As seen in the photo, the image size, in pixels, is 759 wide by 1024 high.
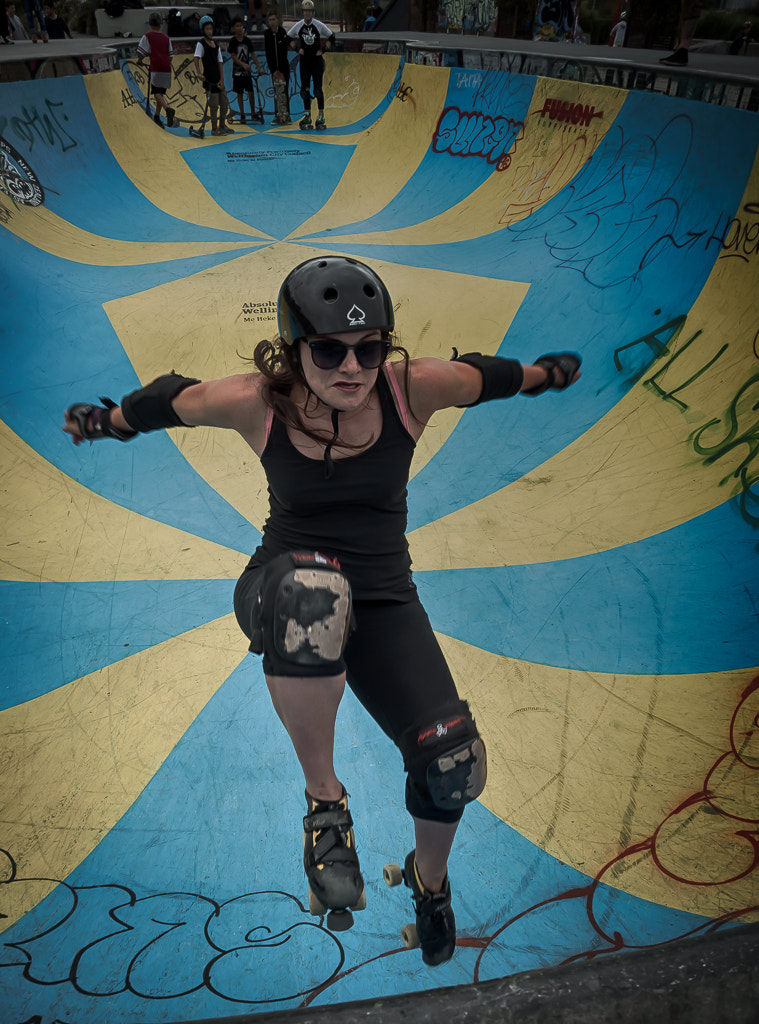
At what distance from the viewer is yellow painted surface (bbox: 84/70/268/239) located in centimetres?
977

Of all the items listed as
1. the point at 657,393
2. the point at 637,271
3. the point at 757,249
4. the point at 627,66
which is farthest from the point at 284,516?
the point at 627,66

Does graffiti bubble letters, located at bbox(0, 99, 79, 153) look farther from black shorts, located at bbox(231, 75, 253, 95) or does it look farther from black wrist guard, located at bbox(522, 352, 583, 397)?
black wrist guard, located at bbox(522, 352, 583, 397)

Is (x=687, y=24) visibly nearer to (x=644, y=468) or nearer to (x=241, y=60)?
(x=644, y=468)

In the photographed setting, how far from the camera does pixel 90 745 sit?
3.61 meters

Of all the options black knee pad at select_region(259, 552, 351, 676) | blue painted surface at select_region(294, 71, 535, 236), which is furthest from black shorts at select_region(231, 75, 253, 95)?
black knee pad at select_region(259, 552, 351, 676)

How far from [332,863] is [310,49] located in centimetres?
1554

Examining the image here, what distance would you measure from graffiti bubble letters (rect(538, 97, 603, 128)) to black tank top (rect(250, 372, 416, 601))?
23.2 feet

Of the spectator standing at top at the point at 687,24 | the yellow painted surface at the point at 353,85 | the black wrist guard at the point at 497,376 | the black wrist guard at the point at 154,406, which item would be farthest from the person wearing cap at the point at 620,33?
the black wrist guard at the point at 154,406

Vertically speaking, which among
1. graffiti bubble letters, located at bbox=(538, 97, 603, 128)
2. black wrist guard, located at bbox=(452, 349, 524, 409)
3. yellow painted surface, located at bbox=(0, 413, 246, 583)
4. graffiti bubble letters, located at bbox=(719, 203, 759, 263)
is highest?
graffiti bubble letters, located at bbox=(538, 97, 603, 128)

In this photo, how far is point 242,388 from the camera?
2.61 meters

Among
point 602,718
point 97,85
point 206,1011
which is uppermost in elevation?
point 97,85

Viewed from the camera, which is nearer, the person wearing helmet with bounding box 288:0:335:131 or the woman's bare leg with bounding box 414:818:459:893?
the woman's bare leg with bounding box 414:818:459:893

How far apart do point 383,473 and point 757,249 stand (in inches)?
163

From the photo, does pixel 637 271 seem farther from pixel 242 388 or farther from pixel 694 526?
pixel 242 388
